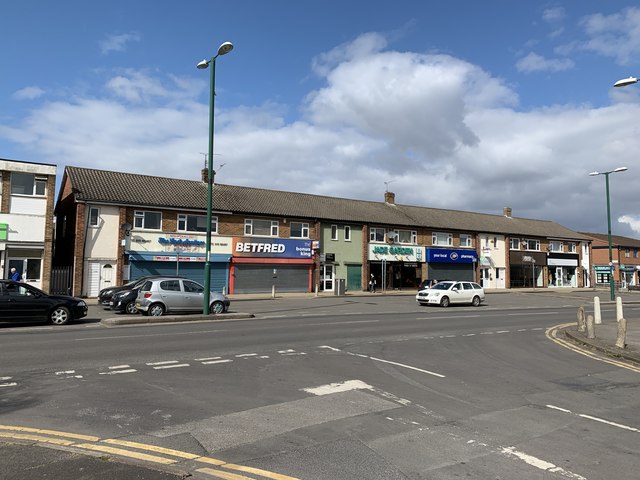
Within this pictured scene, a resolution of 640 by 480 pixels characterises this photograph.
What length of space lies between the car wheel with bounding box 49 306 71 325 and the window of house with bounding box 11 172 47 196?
1435 centimetres

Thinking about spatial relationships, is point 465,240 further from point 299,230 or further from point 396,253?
point 299,230

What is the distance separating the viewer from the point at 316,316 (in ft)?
66.6

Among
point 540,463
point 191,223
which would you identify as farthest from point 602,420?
point 191,223

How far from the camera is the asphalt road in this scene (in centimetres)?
474

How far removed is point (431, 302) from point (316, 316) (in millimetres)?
10121

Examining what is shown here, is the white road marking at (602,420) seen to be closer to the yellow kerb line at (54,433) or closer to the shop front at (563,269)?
the yellow kerb line at (54,433)

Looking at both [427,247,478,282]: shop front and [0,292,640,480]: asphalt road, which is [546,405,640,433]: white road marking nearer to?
[0,292,640,480]: asphalt road

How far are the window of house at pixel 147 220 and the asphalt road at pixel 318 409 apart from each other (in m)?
21.0

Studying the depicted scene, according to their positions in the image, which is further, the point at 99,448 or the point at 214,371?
the point at 214,371

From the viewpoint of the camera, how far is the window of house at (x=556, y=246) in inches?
2281

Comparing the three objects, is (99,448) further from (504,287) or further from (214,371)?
(504,287)

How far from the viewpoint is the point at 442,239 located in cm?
4888

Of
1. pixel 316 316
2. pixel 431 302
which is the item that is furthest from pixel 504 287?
pixel 316 316

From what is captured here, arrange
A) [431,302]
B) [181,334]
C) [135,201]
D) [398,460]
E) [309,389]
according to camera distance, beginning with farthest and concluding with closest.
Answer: [135,201] → [431,302] → [181,334] → [309,389] → [398,460]
